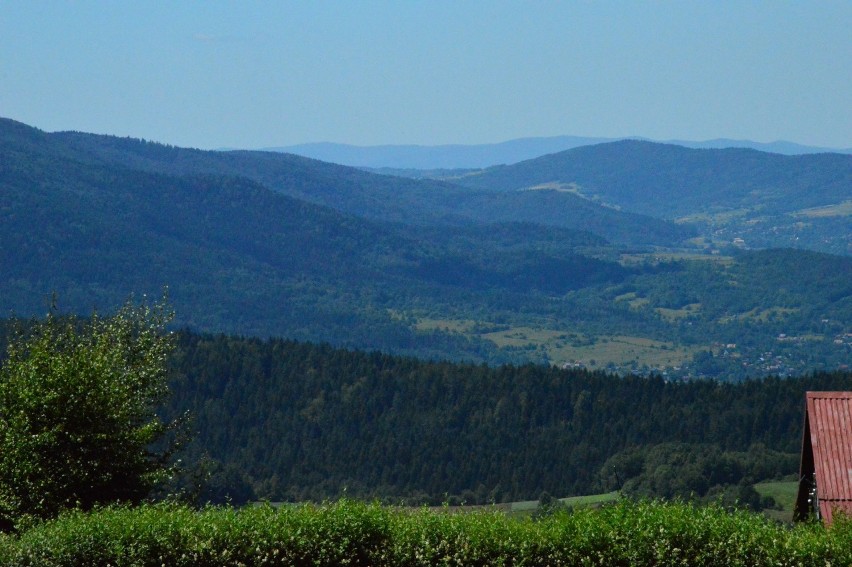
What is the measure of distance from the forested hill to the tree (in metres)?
Result: 76.2

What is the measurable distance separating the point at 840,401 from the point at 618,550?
667 centimetres

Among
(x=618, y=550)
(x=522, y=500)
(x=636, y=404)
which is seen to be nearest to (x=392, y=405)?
(x=636, y=404)

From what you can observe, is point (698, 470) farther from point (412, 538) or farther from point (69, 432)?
point (412, 538)

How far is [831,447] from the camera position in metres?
22.7

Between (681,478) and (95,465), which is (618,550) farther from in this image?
(681,478)

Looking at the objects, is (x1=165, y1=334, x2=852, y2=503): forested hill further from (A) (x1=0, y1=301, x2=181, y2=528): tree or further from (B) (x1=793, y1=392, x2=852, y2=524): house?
(A) (x1=0, y1=301, x2=181, y2=528): tree

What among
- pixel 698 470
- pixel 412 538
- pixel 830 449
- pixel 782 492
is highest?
pixel 830 449

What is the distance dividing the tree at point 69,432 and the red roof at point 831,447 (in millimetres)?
13534

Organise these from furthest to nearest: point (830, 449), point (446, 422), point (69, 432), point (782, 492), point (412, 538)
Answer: point (446, 422), point (782, 492), point (69, 432), point (830, 449), point (412, 538)

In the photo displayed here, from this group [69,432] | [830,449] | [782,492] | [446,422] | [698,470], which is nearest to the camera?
[830,449]

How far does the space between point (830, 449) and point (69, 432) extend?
15.5m

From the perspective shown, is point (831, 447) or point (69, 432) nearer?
point (831, 447)

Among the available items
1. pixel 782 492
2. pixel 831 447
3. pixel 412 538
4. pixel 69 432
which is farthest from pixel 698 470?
pixel 412 538

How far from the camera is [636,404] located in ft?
491
